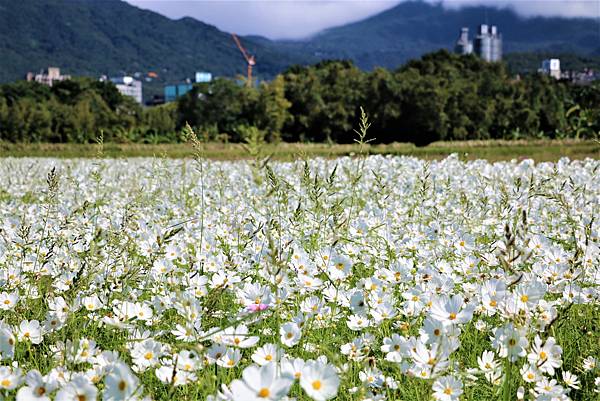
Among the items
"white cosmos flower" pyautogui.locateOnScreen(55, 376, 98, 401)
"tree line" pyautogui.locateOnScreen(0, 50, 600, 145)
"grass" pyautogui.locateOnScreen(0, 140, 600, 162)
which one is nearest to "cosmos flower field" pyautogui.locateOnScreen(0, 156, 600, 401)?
"white cosmos flower" pyautogui.locateOnScreen(55, 376, 98, 401)

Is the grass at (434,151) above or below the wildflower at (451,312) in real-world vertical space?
above

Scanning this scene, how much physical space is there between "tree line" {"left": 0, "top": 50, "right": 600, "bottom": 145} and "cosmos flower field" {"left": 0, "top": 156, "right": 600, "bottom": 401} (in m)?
28.7

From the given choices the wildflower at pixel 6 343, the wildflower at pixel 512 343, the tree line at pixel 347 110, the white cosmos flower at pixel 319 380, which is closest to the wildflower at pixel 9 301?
the wildflower at pixel 6 343

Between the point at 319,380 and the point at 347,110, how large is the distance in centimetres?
4179

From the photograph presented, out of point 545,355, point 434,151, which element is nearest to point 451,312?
point 545,355

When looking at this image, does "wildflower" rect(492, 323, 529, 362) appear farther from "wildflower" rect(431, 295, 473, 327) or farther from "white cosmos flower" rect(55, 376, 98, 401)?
"white cosmos flower" rect(55, 376, 98, 401)

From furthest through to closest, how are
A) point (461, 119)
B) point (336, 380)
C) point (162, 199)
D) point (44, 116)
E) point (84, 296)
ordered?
point (44, 116), point (461, 119), point (162, 199), point (84, 296), point (336, 380)

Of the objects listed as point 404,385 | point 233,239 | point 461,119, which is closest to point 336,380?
point 404,385

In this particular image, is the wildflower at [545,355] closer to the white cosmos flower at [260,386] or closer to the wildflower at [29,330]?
the white cosmos flower at [260,386]

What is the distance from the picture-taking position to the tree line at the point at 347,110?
3741 cm

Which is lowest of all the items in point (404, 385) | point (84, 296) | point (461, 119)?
point (404, 385)

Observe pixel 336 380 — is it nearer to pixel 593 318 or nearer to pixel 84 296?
pixel 84 296

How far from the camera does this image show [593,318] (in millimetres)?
2918

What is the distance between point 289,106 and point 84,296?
1636 inches
